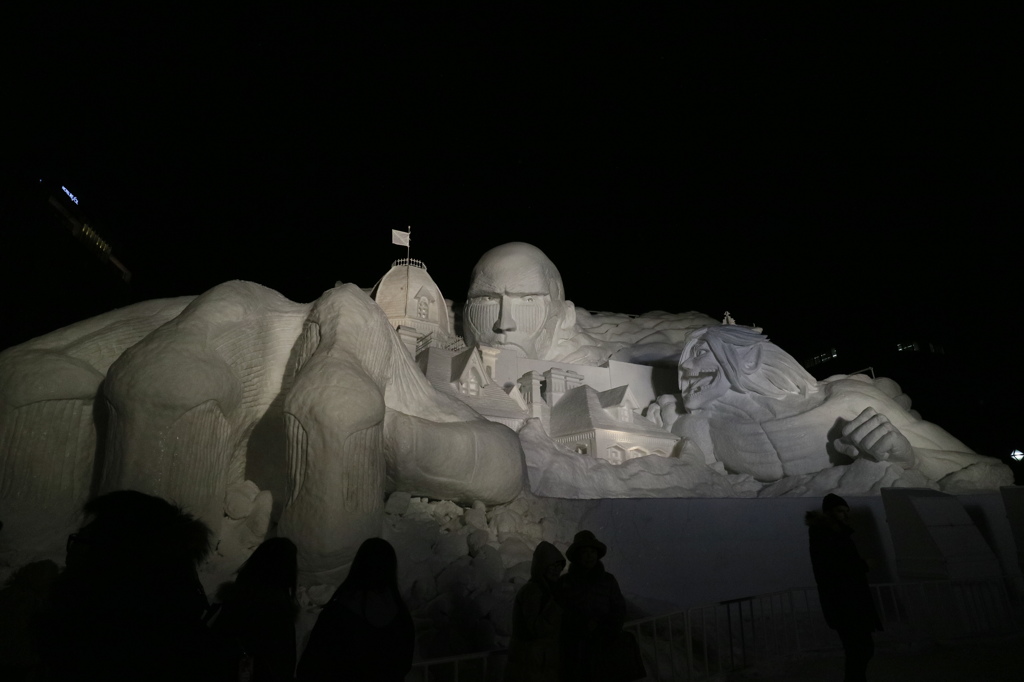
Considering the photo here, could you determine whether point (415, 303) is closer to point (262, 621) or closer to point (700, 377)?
point (700, 377)

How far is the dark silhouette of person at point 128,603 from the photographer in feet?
6.03

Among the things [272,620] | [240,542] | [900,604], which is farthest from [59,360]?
[900,604]

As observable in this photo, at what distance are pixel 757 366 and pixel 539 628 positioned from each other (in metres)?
13.6

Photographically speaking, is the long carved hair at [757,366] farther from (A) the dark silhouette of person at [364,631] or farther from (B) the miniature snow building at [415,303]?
(A) the dark silhouette of person at [364,631]

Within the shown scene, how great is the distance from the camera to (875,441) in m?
11.9

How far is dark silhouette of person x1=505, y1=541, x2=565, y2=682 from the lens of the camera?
3.29 m

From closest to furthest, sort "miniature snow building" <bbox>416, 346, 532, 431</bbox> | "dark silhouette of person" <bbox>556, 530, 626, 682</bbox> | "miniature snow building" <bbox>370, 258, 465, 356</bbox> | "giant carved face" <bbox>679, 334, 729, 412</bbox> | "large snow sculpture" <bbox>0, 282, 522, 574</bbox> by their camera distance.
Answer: "dark silhouette of person" <bbox>556, 530, 626, 682</bbox>, "large snow sculpture" <bbox>0, 282, 522, 574</bbox>, "miniature snow building" <bbox>416, 346, 532, 431</bbox>, "giant carved face" <bbox>679, 334, 729, 412</bbox>, "miniature snow building" <bbox>370, 258, 465, 356</bbox>

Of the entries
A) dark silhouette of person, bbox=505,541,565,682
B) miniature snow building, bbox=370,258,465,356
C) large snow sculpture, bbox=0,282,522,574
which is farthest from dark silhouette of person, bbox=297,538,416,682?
miniature snow building, bbox=370,258,465,356

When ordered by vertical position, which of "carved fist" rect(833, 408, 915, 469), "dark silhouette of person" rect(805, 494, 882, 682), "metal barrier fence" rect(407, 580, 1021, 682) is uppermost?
"carved fist" rect(833, 408, 915, 469)

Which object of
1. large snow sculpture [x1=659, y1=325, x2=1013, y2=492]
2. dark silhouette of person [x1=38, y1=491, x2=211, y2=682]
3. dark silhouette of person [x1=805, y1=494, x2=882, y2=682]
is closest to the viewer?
dark silhouette of person [x1=38, y1=491, x2=211, y2=682]

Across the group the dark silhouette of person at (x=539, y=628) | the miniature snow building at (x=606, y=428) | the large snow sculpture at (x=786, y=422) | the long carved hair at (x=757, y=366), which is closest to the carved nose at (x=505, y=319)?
the miniature snow building at (x=606, y=428)

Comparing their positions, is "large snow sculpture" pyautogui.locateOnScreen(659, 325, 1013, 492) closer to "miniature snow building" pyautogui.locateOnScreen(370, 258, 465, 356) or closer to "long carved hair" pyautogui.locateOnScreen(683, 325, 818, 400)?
"long carved hair" pyautogui.locateOnScreen(683, 325, 818, 400)

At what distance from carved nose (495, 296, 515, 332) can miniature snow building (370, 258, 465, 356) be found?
5.13 feet

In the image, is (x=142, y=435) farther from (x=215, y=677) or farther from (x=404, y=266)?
(x=404, y=266)
